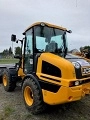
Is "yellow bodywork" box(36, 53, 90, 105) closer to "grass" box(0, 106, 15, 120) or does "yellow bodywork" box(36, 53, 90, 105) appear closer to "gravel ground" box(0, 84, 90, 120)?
"gravel ground" box(0, 84, 90, 120)

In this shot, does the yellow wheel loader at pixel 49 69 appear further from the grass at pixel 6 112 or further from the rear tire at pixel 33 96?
the grass at pixel 6 112

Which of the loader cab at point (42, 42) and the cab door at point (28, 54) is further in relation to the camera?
the cab door at point (28, 54)

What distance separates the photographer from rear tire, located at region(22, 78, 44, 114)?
18.1 ft

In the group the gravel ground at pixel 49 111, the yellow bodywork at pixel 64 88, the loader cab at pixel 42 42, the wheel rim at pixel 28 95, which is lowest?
the gravel ground at pixel 49 111

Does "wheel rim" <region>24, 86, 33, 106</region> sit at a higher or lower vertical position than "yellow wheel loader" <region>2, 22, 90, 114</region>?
lower

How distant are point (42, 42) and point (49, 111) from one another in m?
2.02

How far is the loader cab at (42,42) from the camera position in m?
6.16

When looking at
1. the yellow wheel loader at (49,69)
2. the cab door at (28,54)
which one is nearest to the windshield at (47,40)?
the yellow wheel loader at (49,69)

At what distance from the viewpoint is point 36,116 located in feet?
18.4

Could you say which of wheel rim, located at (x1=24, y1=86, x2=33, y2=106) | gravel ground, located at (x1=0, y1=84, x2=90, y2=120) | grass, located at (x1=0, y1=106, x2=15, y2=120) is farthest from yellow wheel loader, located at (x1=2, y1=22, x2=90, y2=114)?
grass, located at (x1=0, y1=106, x2=15, y2=120)

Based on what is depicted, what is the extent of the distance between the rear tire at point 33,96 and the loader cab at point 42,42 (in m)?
0.48

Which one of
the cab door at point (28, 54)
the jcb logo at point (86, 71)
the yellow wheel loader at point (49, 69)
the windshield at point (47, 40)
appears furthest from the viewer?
the cab door at point (28, 54)

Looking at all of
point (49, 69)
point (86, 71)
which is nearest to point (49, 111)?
point (49, 69)

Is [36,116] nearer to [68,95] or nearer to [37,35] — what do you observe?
[68,95]
